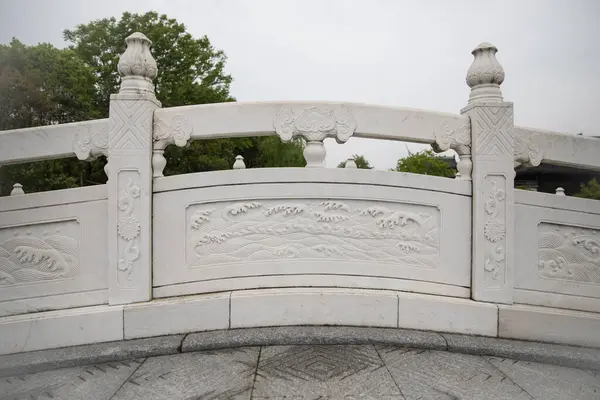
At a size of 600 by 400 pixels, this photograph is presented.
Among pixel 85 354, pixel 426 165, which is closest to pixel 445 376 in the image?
pixel 85 354

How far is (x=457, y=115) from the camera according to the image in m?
3.37

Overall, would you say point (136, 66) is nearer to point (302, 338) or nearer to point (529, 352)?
point (302, 338)

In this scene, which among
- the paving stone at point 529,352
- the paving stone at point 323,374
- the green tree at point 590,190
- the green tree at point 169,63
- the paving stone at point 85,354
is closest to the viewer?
the paving stone at point 323,374

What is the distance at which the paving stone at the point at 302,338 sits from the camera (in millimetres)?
2920

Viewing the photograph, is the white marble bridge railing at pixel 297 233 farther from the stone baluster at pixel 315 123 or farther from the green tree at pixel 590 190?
the green tree at pixel 590 190

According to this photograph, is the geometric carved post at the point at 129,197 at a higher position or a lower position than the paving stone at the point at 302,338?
higher

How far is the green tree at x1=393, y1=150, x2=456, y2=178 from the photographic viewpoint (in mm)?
21344

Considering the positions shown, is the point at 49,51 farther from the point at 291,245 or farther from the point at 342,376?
the point at 342,376

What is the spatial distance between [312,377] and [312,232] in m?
1.19

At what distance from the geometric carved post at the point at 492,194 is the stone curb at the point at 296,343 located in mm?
451

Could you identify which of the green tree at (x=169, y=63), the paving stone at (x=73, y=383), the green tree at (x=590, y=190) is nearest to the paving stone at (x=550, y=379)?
the paving stone at (x=73, y=383)

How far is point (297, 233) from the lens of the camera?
3.30 meters

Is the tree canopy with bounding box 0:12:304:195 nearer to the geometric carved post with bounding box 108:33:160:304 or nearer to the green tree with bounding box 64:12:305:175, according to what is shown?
the green tree with bounding box 64:12:305:175

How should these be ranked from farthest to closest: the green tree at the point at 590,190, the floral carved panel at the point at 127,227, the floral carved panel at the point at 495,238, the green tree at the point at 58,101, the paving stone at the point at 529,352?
1. the green tree at the point at 58,101
2. the green tree at the point at 590,190
3. the floral carved panel at the point at 495,238
4. the floral carved panel at the point at 127,227
5. the paving stone at the point at 529,352
